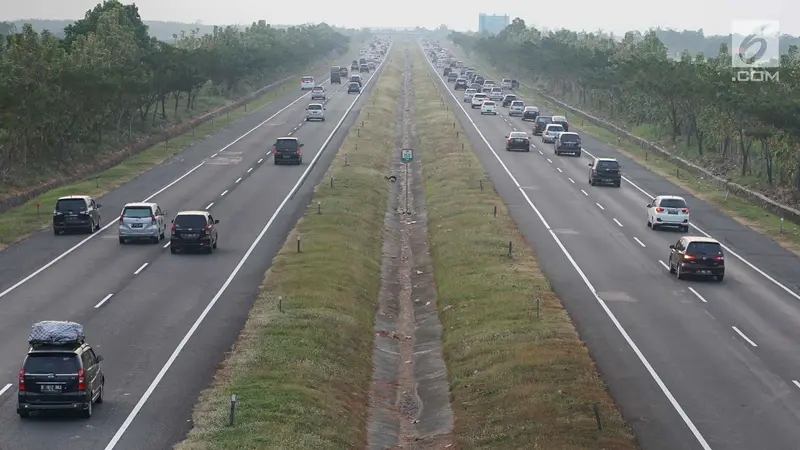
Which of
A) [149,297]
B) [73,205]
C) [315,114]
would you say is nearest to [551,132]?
[315,114]

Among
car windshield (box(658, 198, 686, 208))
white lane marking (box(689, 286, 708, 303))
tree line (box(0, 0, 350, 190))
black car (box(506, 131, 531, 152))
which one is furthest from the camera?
black car (box(506, 131, 531, 152))

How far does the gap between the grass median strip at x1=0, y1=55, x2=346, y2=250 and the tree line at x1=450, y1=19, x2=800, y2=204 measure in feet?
115

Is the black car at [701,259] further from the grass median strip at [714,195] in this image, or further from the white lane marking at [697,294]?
the grass median strip at [714,195]

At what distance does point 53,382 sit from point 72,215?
29549 mm

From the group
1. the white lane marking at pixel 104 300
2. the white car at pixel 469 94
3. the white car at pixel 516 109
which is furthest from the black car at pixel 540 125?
the white lane marking at pixel 104 300

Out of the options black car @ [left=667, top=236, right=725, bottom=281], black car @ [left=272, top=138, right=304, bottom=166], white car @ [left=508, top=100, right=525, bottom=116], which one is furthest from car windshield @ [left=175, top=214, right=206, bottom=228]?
white car @ [left=508, top=100, right=525, bottom=116]

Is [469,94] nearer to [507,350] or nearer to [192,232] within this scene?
[192,232]

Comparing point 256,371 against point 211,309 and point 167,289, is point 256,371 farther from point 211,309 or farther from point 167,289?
point 167,289

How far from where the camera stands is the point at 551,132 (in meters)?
102

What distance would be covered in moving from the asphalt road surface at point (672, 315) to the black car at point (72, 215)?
19081mm

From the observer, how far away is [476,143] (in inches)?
3944

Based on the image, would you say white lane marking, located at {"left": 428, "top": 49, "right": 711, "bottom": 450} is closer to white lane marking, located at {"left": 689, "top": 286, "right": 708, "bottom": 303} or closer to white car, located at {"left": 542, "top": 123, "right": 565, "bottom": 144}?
white lane marking, located at {"left": 689, "top": 286, "right": 708, "bottom": 303}

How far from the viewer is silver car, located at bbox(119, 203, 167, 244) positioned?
5241 centimetres

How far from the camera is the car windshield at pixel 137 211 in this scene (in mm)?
52656
